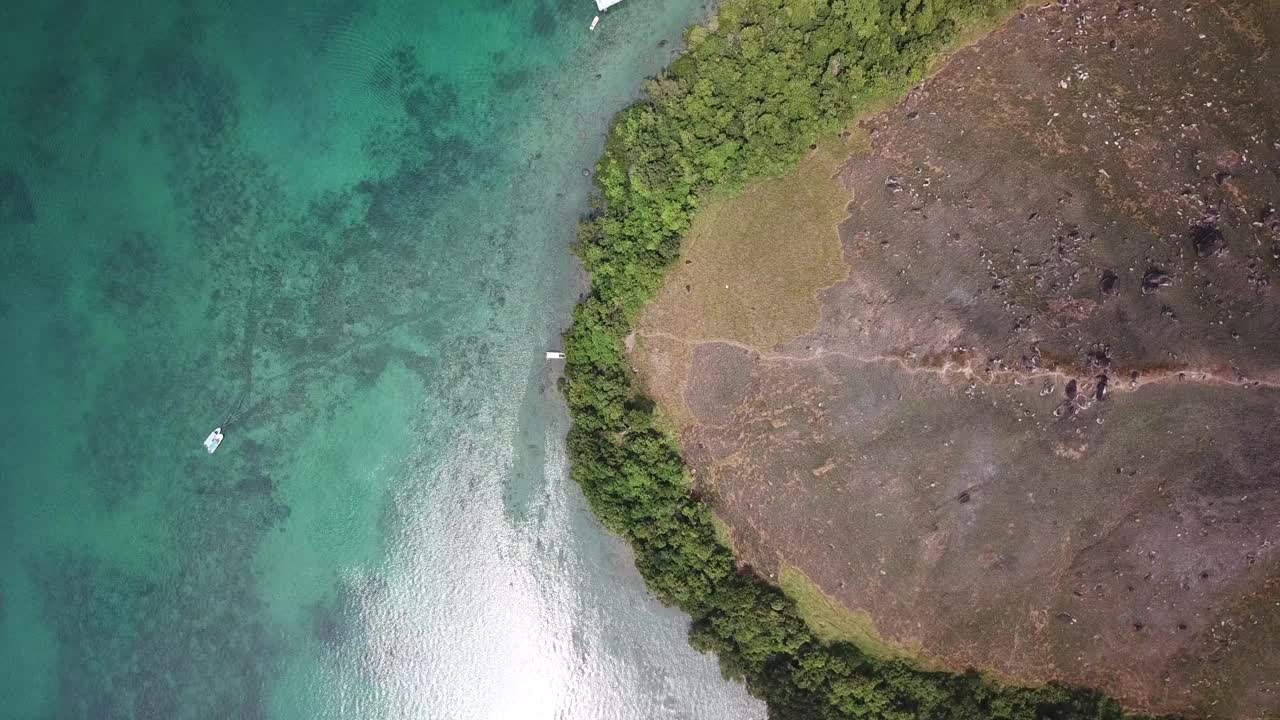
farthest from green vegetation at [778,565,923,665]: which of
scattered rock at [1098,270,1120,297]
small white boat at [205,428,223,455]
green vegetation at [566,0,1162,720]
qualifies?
small white boat at [205,428,223,455]

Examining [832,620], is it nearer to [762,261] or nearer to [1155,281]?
[762,261]

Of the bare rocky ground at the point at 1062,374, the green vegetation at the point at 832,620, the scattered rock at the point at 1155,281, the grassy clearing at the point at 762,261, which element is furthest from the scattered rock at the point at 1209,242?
the green vegetation at the point at 832,620

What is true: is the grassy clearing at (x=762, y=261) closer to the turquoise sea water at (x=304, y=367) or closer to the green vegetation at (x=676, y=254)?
the green vegetation at (x=676, y=254)

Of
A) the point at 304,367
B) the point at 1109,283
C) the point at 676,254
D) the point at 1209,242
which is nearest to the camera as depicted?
the point at 1209,242

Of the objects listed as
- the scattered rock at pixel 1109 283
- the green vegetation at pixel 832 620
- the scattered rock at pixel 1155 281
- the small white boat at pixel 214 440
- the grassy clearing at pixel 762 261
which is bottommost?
the green vegetation at pixel 832 620

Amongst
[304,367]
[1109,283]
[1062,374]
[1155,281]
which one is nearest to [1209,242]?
[1155,281]

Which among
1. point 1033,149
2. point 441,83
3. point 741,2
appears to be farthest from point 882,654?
point 441,83

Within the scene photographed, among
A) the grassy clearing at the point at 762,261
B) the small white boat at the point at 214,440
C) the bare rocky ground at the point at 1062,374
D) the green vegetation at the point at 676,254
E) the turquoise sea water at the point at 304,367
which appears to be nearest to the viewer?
the bare rocky ground at the point at 1062,374
